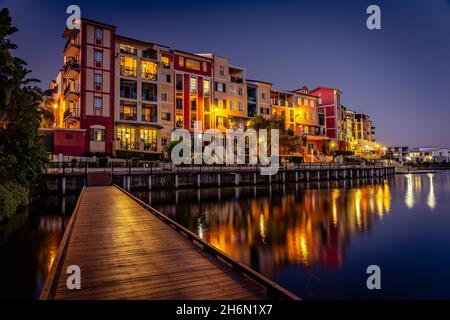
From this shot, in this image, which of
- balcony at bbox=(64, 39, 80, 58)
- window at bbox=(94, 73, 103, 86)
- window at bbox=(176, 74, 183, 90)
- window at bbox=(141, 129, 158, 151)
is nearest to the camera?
balcony at bbox=(64, 39, 80, 58)

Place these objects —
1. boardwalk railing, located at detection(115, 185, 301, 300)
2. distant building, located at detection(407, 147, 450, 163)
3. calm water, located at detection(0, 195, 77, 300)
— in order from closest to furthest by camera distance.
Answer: boardwalk railing, located at detection(115, 185, 301, 300) < calm water, located at detection(0, 195, 77, 300) < distant building, located at detection(407, 147, 450, 163)

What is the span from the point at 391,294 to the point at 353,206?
20322 mm

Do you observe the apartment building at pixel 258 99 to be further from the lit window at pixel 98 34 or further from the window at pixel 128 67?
the lit window at pixel 98 34

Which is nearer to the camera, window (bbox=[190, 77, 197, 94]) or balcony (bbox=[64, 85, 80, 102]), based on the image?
balcony (bbox=[64, 85, 80, 102])

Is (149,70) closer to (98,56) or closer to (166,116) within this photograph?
(166,116)

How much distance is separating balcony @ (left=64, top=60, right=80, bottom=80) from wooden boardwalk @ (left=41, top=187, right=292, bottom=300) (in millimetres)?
35023

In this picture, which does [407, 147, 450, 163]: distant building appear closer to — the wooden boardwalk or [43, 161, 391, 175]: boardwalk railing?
[43, 161, 391, 175]: boardwalk railing

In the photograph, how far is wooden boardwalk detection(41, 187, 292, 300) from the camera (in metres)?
6.06

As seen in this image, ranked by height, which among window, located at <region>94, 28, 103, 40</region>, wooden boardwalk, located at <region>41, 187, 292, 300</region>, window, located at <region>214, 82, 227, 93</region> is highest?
window, located at <region>94, 28, 103, 40</region>

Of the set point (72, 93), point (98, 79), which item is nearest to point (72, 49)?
point (98, 79)

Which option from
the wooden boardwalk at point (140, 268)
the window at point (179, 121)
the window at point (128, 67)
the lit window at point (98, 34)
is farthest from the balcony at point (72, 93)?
the wooden boardwalk at point (140, 268)

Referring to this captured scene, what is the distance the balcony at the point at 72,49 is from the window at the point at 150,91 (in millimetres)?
9838

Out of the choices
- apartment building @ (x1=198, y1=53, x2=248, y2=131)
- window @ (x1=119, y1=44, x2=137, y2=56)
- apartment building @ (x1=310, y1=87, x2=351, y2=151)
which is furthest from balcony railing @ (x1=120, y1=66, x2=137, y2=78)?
apartment building @ (x1=310, y1=87, x2=351, y2=151)

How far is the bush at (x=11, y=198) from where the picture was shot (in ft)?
62.2
